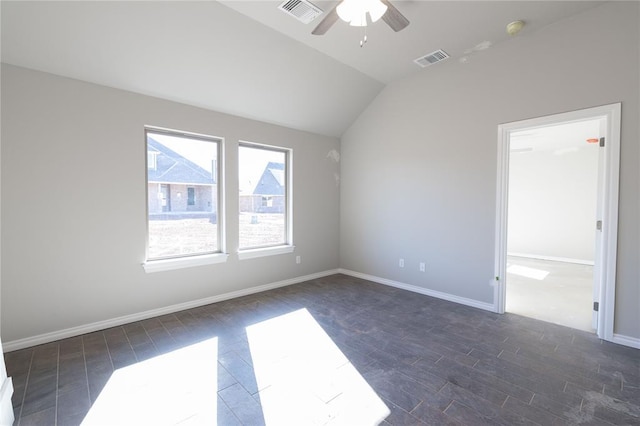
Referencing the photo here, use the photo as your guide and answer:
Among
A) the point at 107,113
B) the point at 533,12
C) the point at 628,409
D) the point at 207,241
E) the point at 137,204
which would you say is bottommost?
the point at 628,409

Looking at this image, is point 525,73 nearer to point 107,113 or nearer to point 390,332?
point 390,332

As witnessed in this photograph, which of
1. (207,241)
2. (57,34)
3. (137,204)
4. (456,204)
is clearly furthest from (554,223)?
(57,34)

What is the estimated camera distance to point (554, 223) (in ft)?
21.4

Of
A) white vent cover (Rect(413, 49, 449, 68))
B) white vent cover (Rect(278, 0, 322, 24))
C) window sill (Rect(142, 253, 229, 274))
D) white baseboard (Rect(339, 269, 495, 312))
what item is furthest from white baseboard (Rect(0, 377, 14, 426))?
white vent cover (Rect(413, 49, 449, 68))

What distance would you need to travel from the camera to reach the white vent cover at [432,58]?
11.3ft

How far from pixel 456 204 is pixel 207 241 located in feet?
11.0

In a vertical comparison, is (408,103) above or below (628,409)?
above

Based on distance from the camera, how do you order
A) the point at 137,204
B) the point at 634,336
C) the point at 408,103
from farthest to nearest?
1. the point at 408,103
2. the point at 137,204
3. the point at 634,336

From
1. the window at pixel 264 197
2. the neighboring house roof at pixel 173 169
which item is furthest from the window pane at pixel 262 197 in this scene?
the neighboring house roof at pixel 173 169

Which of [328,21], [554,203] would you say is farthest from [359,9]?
[554,203]

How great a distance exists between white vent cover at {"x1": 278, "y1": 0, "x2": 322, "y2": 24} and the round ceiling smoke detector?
199 cm

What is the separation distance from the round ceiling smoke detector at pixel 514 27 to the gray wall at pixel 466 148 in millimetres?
235

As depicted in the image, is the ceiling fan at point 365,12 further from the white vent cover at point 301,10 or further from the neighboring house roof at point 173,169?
the neighboring house roof at point 173,169

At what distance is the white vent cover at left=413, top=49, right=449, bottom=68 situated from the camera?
345 cm
